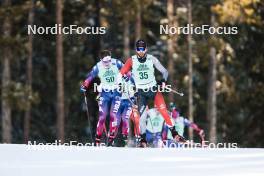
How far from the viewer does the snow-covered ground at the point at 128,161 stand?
935 centimetres

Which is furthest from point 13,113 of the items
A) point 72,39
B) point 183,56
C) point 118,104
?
point 118,104

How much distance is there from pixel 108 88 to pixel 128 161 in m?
2.24

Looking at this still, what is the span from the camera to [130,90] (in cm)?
1209

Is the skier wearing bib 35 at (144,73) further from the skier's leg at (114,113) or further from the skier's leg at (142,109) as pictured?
the skier's leg at (114,113)

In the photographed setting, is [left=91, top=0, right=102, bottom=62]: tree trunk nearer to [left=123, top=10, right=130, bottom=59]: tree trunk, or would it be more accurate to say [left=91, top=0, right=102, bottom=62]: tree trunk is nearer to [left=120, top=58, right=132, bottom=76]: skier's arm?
[left=123, top=10, right=130, bottom=59]: tree trunk

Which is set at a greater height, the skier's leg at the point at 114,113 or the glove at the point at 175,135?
the skier's leg at the point at 114,113

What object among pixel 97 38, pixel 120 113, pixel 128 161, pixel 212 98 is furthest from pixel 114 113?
pixel 97 38

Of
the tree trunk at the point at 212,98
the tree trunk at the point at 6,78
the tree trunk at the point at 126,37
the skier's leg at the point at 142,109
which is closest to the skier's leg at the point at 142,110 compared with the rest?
the skier's leg at the point at 142,109

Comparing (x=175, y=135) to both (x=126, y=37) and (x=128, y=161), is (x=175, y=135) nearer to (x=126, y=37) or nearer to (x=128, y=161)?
(x=128, y=161)

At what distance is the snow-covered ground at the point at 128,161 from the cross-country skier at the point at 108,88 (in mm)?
593

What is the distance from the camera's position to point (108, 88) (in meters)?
12.2

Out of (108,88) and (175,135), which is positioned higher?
(108,88)

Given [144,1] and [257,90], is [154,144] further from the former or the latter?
[257,90]

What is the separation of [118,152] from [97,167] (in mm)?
1576
